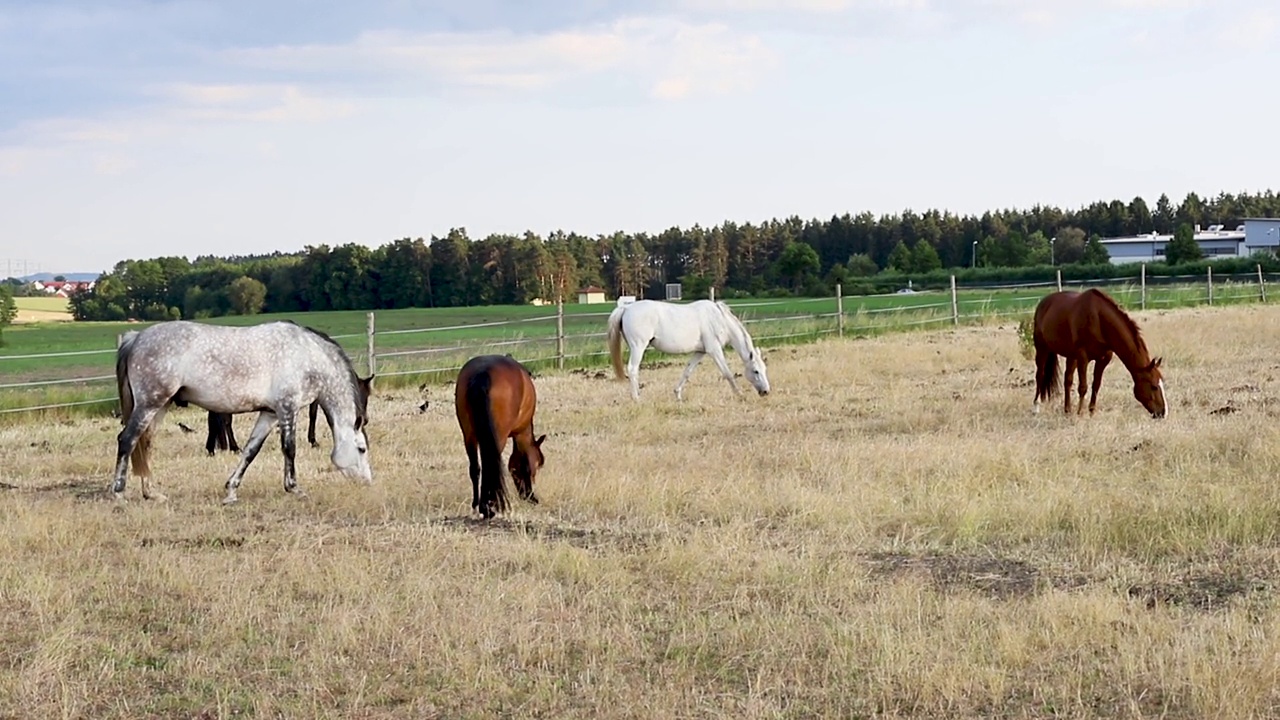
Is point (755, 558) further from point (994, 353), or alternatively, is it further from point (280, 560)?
point (994, 353)

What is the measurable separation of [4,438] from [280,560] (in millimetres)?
8086

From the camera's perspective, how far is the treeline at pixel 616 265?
75.1m

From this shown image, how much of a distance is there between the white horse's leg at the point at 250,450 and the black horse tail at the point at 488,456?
2044 mm

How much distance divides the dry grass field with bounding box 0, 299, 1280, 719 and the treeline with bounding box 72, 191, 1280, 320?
5239 centimetres

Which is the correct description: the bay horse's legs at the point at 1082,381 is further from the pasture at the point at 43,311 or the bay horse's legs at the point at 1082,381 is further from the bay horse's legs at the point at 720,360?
the pasture at the point at 43,311

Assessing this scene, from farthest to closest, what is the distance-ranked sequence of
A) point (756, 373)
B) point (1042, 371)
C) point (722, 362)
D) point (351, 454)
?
point (722, 362) < point (756, 373) < point (1042, 371) < point (351, 454)

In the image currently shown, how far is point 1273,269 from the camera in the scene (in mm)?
50719

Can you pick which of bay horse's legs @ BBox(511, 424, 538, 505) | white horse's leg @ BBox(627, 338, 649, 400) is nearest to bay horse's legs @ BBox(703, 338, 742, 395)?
white horse's leg @ BBox(627, 338, 649, 400)

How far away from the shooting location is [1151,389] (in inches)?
466

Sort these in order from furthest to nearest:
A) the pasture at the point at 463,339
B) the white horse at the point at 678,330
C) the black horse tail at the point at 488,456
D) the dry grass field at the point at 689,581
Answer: the pasture at the point at 463,339 < the white horse at the point at 678,330 < the black horse tail at the point at 488,456 < the dry grass field at the point at 689,581

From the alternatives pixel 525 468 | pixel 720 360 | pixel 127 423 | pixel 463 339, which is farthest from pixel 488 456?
pixel 463 339

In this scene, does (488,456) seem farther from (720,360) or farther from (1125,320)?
(720,360)

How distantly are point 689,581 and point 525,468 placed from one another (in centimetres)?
279

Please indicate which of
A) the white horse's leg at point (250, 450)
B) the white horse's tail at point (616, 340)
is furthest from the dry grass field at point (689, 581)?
the white horse's tail at point (616, 340)
